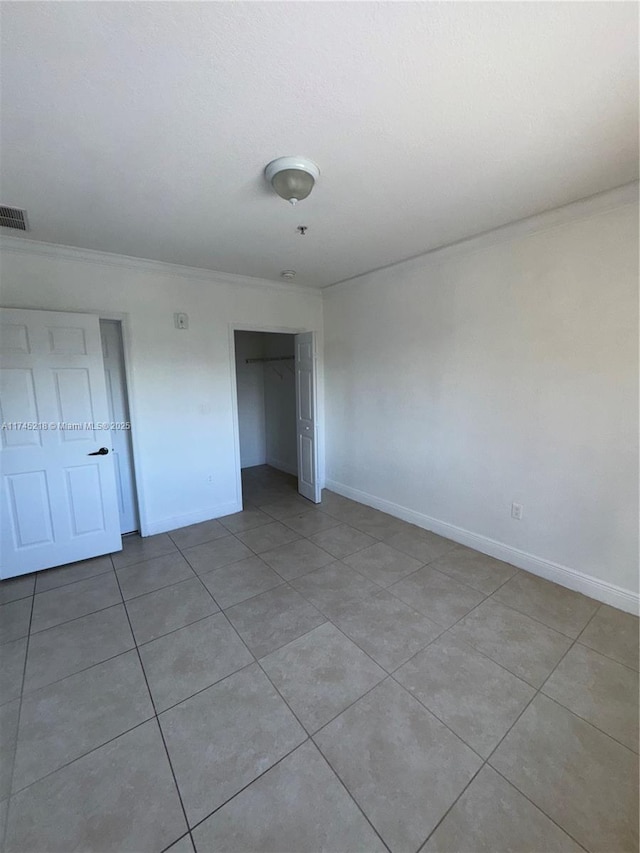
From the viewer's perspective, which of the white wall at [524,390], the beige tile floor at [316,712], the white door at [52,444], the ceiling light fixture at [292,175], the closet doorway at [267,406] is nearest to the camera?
the beige tile floor at [316,712]

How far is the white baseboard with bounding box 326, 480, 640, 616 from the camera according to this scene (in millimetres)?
2316

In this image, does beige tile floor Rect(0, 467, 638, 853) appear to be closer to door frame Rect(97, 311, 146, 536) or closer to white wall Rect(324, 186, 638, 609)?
white wall Rect(324, 186, 638, 609)

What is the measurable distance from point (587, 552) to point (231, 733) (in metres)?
2.47

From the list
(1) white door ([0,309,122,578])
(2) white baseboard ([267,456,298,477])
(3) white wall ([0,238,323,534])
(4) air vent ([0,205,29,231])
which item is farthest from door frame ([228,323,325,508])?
(4) air vent ([0,205,29,231])

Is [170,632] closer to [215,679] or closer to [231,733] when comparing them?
[215,679]

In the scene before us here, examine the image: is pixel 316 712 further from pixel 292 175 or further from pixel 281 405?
pixel 281 405

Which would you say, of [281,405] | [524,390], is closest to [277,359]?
[281,405]

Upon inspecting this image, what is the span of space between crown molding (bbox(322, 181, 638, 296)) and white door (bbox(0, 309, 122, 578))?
9.72ft

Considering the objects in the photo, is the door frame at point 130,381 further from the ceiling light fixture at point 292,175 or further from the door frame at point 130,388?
the ceiling light fixture at point 292,175

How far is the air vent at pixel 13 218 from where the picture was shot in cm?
221

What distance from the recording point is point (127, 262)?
309 cm

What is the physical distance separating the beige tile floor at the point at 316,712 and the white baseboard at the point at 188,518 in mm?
683

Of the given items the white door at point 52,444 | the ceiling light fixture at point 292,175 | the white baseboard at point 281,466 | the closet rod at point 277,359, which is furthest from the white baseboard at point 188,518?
the ceiling light fixture at point 292,175

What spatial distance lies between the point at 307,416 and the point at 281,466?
5.48ft
